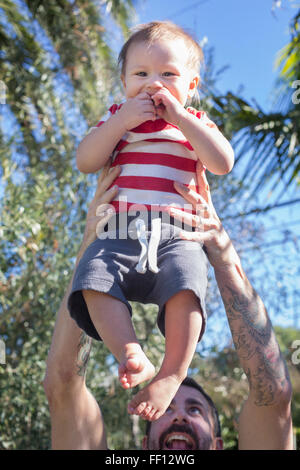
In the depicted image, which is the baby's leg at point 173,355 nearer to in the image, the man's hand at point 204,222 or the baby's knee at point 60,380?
the man's hand at point 204,222

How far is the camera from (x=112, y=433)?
14.9ft

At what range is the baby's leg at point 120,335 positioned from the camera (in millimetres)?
1290

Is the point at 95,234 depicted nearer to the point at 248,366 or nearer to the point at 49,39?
the point at 248,366

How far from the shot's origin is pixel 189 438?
9.18 ft

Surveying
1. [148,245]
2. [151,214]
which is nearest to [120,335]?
[148,245]

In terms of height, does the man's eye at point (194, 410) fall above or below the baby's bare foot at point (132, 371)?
above

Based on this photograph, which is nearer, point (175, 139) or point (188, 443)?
point (175, 139)

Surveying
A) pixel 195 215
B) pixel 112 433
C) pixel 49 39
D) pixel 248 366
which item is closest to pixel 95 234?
pixel 195 215

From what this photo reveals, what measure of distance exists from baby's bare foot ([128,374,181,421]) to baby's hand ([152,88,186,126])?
0.86 meters

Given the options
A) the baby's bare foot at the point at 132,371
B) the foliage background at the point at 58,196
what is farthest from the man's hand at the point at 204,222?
the foliage background at the point at 58,196

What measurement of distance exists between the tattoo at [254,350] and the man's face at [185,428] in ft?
2.39

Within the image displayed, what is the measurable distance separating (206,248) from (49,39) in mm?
5494

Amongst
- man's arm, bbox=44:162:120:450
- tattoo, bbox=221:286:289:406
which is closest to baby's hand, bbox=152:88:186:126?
man's arm, bbox=44:162:120:450

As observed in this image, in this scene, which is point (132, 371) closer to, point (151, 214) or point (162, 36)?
point (151, 214)
